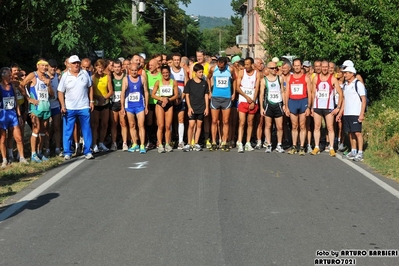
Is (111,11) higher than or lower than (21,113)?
higher

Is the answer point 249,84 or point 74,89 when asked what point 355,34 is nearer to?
point 249,84

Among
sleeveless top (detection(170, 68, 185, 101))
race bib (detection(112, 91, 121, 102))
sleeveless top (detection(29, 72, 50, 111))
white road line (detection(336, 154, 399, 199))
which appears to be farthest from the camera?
sleeveless top (detection(170, 68, 185, 101))

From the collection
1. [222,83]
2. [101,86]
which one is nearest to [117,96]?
[101,86]

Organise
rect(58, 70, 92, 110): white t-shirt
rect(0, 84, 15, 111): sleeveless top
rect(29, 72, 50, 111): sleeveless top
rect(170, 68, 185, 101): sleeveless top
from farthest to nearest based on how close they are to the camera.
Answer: rect(170, 68, 185, 101): sleeveless top < rect(58, 70, 92, 110): white t-shirt < rect(29, 72, 50, 111): sleeveless top < rect(0, 84, 15, 111): sleeveless top

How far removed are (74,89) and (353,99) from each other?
5.54 m

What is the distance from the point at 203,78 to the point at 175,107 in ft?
3.05

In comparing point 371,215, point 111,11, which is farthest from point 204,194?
point 111,11

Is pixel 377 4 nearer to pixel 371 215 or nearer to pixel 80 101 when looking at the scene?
pixel 80 101

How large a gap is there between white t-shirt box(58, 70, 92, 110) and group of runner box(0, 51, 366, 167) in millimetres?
20

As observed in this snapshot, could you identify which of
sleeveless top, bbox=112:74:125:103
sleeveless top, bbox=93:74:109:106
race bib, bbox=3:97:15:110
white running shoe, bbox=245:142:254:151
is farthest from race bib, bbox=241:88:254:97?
race bib, bbox=3:97:15:110

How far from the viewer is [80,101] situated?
1291 cm

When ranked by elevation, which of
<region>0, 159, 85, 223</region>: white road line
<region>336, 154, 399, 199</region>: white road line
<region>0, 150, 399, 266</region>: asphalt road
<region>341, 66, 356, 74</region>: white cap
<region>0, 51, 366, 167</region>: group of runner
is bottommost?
<region>336, 154, 399, 199</region>: white road line

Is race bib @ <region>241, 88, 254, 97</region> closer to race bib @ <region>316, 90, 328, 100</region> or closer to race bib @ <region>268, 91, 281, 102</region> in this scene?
race bib @ <region>268, 91, 281, 102</region>

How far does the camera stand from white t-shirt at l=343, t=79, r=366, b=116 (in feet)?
43.0
